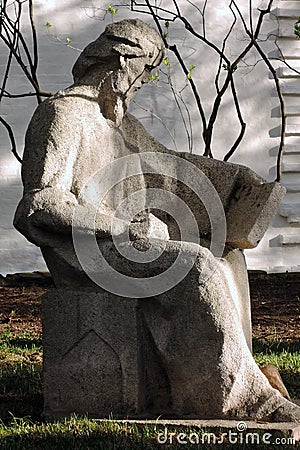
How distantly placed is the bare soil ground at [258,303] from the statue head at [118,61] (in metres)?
2.68

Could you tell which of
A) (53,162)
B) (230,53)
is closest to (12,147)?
(230,53)

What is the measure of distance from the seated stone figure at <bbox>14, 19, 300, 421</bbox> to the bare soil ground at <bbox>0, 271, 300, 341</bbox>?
8.37ft

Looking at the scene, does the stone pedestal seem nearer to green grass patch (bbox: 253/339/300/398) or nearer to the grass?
the grass

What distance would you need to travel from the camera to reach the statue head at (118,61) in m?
4.09

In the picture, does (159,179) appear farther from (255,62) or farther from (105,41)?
(255,62)

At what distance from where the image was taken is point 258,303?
739 cm

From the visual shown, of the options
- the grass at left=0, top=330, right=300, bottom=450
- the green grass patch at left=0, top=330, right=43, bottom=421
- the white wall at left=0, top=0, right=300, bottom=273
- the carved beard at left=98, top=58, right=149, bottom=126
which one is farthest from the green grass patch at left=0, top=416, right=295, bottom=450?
the white wall at left=0, top=0, right=300, bottom=273

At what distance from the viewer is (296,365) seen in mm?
5305

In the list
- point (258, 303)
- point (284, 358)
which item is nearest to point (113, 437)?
point (284, 358)

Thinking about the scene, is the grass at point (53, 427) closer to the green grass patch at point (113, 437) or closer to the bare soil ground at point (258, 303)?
the green grass patch at point (113, 437)

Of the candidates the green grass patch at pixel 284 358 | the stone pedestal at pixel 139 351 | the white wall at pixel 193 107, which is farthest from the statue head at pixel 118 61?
the white wall at pixel 193 107

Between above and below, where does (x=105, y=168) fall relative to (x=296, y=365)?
above

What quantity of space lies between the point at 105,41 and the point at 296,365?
2105 millimetres

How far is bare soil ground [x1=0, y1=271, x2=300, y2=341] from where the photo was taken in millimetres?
6680
